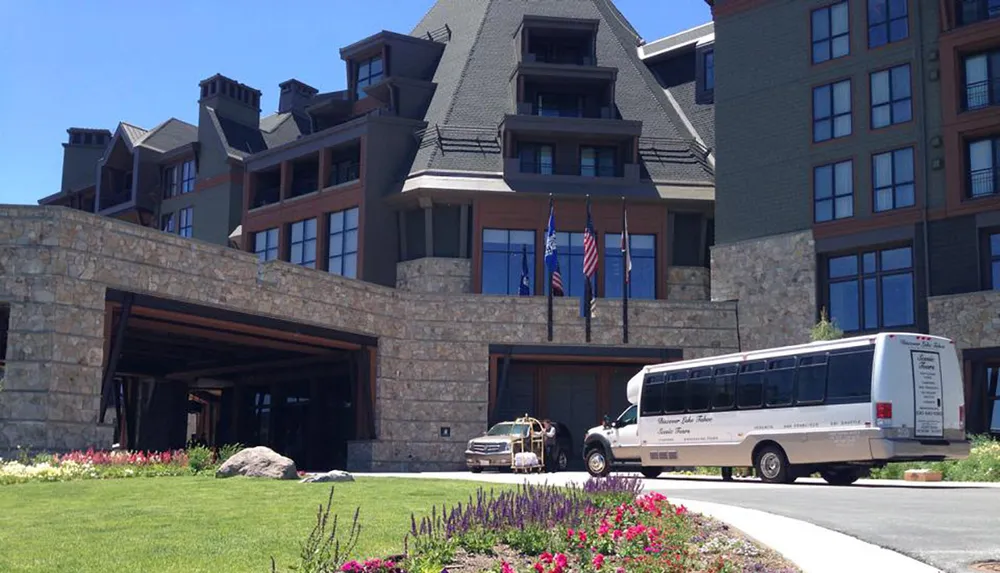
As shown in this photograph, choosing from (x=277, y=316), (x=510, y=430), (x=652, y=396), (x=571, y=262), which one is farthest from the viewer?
(x=571, y=262)

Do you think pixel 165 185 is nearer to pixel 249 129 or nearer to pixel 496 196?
pixel 249 129

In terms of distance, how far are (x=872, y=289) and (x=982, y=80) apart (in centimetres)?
826

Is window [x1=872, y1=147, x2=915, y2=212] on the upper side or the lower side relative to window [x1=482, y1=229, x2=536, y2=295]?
upper

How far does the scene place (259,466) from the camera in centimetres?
2023

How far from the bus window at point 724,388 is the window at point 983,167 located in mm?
16672

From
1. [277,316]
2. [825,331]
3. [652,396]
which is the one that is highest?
[825,331]

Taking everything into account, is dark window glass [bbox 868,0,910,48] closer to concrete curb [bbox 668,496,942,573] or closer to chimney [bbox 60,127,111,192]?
concrete curb [bbox 668,496,942,573]

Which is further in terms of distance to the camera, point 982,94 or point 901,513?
point 982,94

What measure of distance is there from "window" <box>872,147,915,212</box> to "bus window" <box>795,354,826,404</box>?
17686mm

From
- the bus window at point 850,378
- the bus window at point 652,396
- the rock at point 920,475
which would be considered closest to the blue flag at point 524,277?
the bus window at point 652,396

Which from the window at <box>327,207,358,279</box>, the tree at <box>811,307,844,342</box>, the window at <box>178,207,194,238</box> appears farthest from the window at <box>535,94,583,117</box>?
the window at <box>178,207,194,238</box>

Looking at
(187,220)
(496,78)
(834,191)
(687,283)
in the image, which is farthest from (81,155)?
(834,191)

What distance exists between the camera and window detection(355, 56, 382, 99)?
171 feet

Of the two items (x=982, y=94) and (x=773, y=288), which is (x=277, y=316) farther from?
(x=982, y=94)
